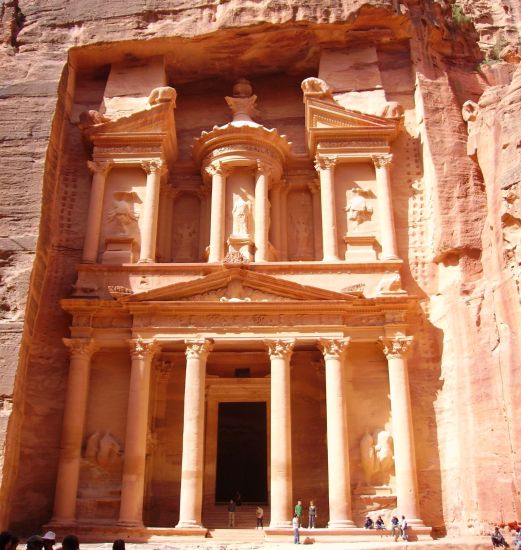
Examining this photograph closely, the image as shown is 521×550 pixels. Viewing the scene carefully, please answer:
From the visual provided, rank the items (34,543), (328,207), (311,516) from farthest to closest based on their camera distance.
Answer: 1. (328,207)
2. (311,516)
3. (34,543)

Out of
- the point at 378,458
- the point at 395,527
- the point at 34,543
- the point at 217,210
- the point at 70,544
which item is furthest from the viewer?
the point at 217,210

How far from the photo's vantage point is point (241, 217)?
1888 cm

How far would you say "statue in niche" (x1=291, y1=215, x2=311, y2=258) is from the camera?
781 inches

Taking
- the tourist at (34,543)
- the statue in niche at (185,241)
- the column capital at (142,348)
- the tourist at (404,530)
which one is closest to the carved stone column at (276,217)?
the statue in niche at (185,241)

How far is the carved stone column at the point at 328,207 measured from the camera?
59.4ft

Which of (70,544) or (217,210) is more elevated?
(217,210)

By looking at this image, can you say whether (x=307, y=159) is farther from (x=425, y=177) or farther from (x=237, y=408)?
(x=237, y=408)

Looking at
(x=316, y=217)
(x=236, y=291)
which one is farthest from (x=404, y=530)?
(x=316, y=217)

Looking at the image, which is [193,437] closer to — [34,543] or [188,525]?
[188,525]

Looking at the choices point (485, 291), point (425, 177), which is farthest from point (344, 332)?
point (425, 177)

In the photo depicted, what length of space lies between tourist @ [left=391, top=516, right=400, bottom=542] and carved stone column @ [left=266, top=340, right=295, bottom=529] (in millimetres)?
2237

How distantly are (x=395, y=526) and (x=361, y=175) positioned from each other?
31.5 feet

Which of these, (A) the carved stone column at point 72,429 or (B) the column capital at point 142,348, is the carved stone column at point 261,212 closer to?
(B) the column capital at point 142,348

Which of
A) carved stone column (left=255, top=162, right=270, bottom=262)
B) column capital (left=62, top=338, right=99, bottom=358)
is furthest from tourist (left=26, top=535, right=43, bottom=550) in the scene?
carved stone column (left=255, top=162, right=270, bottom=262)
